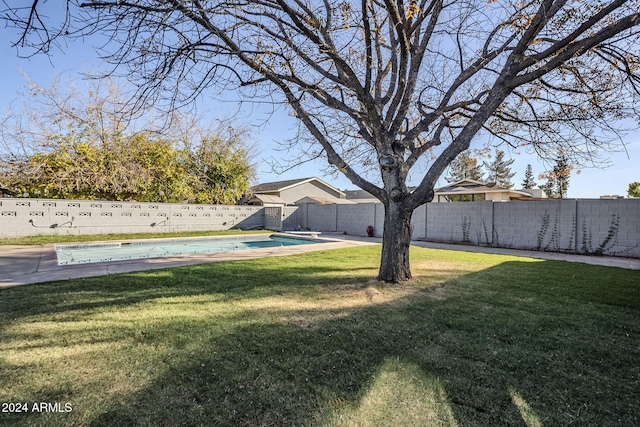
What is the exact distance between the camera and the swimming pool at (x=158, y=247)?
10.0 metres

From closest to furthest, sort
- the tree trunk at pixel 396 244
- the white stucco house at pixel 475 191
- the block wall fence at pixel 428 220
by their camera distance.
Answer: the tree trunk at pixel 396 244 < the block wall fence at pixel 428 220 < the white stucco house at pixel 475 191

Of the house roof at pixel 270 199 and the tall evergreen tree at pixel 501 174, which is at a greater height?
the tall evergreen tree at pixel 501 174

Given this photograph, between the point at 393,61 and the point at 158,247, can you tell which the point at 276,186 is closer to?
the point at 158,247

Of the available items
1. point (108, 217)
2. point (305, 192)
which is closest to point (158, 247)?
point (108, 217)

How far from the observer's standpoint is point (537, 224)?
37.2 ft

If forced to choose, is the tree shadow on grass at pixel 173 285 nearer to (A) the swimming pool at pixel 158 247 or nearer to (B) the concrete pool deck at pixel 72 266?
(B) the concrete pool deck at pixel 72 266

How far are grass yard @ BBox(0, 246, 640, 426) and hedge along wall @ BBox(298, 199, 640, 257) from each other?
606 cm

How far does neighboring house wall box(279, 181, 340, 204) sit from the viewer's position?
27797 mm

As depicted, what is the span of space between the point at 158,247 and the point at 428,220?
1182cm

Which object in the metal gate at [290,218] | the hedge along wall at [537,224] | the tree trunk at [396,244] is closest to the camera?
the tree trunk at [396,244]

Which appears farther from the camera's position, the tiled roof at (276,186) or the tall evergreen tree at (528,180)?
the tall evergreen tree at (528,180)

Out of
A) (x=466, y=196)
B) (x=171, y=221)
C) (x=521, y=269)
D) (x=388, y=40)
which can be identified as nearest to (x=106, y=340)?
(x=388, y=40)

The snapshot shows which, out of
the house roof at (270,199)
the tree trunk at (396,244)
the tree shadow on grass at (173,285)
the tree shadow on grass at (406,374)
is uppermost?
the house roof at (270,199)

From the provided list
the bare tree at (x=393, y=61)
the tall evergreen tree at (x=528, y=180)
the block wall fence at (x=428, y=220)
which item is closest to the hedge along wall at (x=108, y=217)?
the block wall fence at (x=428, y=220)
